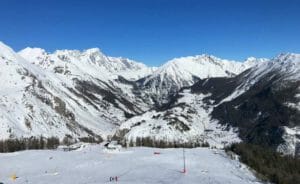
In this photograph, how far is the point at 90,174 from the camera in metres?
102

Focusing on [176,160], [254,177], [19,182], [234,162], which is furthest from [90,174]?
[234,162]

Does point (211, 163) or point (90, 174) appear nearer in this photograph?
point (90, 174)

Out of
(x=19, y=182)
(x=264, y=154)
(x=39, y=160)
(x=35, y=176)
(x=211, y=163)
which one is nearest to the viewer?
(x=19, y=182)

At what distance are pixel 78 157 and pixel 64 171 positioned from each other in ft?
97.6

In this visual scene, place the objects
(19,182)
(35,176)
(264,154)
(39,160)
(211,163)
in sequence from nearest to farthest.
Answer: (19,182) → (35,176) → (211,163) → (39,160) → (264,154)

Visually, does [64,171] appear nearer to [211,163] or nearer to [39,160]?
[39,160]

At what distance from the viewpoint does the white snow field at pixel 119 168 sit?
9294 cm

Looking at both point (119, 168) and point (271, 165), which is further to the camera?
point (271, 165)

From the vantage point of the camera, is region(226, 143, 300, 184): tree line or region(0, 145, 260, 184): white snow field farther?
region(226, 143, 300, 184): tree line

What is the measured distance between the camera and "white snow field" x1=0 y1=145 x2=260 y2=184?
92.9 meters

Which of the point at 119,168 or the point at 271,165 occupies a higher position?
the point at 119,168

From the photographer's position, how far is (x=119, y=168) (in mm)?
111188

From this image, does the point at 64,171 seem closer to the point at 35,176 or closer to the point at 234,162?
the point at 35,176

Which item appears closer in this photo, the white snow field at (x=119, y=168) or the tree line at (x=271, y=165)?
the white snow field at (x=119, y=168)
